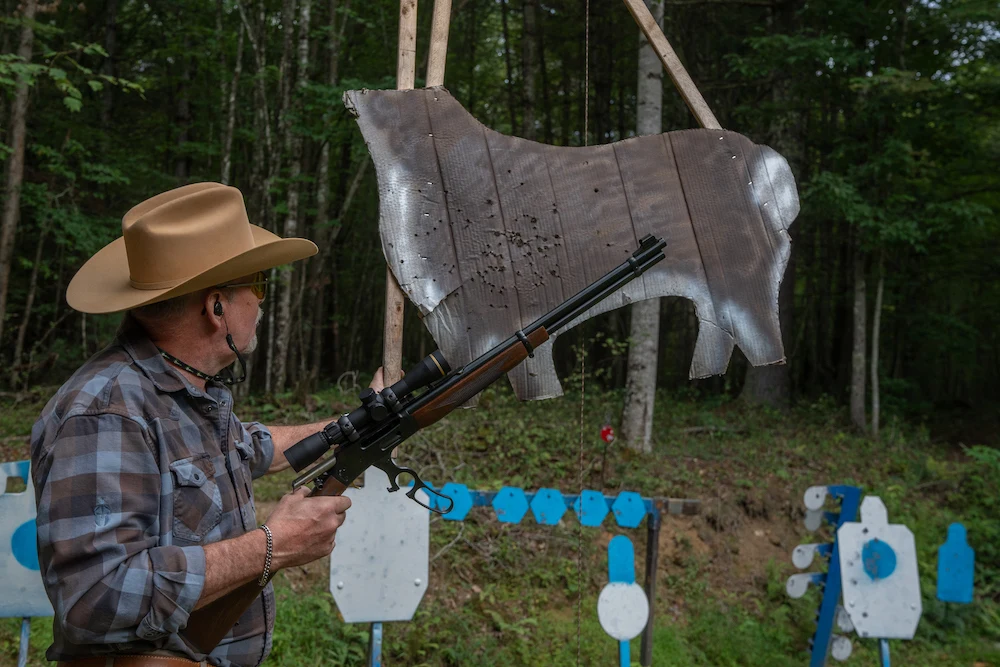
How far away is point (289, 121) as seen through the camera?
8.29m

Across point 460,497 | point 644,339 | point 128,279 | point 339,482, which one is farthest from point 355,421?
point 644,339

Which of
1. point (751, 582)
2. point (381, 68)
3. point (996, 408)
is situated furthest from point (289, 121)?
point (996, 408)

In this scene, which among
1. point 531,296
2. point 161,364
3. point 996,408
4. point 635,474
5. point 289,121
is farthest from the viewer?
point 996,408

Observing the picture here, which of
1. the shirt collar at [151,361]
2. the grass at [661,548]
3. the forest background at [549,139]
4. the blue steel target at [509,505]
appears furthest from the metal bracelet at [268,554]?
the forest background at [549,139]

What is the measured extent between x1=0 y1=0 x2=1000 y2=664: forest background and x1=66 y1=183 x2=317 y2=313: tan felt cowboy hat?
4437 millimetres

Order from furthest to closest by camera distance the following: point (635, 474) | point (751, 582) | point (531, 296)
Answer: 1. point (635, 474)
2. point (751, 582)
3. point (531, 296)

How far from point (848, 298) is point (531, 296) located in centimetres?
1152

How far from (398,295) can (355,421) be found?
342 millimetres

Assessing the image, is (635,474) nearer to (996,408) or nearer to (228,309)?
(228,309)

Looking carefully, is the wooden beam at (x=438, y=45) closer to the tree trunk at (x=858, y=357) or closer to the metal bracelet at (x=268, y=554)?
the metal bracelet at (x=268, y=554)

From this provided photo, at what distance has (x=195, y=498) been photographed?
59.9 inches

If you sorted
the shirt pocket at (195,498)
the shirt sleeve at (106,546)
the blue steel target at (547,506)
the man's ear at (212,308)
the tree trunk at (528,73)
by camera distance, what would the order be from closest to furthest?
1. the shirt sleeve at (106,546)
2. the shirt pocket at (195,498)
3. the man's ear at (212,308)
4. the blue steel target at (547,506)
5. the tree trunk at (528,73)

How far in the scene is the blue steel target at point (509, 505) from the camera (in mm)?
3346

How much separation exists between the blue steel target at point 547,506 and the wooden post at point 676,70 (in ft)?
6.30
